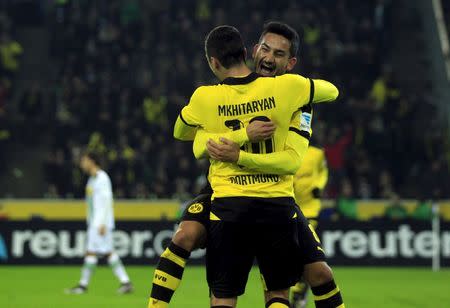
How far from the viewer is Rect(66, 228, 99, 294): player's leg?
14705mm

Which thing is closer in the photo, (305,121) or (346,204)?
(305,121)

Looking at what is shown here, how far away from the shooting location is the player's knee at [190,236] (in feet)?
23.5

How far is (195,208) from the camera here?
24.0ft

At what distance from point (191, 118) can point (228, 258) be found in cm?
93

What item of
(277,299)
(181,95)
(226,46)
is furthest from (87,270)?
(181,95)

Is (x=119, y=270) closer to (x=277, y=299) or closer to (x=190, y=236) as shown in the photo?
(x=190, y=236)

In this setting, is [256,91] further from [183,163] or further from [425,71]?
[425,71]

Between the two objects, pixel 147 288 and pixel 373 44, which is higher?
pixel 373 44

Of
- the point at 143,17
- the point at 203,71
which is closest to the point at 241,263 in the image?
the point at 203,71

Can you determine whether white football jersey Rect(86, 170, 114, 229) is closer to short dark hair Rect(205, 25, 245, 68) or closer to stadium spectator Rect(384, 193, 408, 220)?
stadium spectator Rect(384, 193, 408, 220)

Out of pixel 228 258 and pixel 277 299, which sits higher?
pixel 228 258

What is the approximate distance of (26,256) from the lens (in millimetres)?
20172

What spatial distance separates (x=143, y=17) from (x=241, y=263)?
20.3 m

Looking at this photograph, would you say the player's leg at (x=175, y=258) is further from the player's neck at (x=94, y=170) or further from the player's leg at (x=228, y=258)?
the player's neck at (x=94, y=170)
